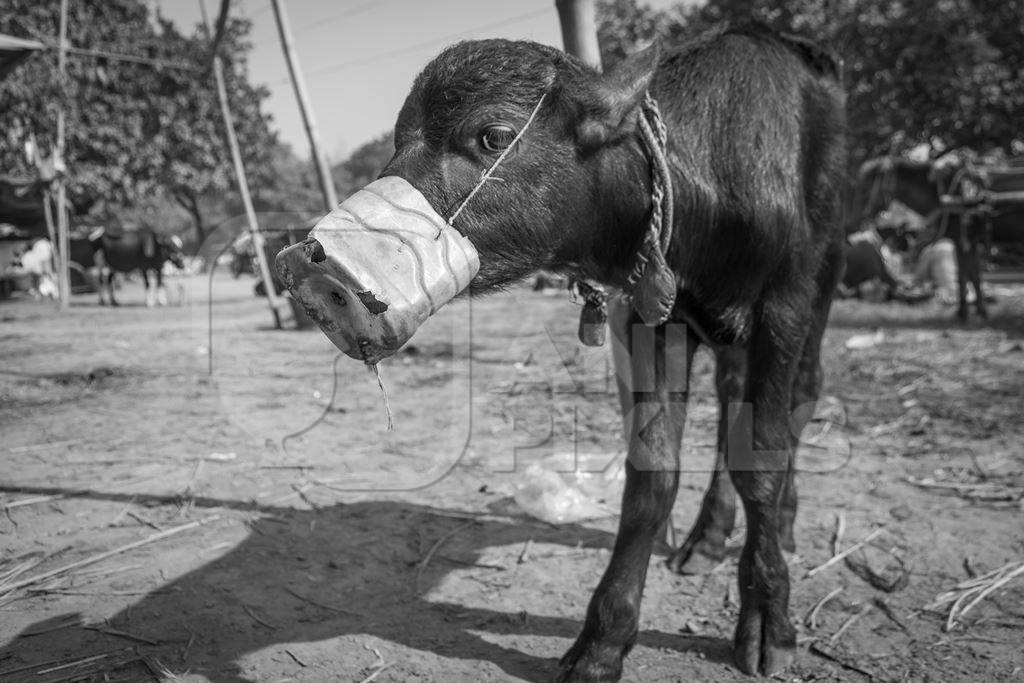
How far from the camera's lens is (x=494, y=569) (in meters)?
2.96

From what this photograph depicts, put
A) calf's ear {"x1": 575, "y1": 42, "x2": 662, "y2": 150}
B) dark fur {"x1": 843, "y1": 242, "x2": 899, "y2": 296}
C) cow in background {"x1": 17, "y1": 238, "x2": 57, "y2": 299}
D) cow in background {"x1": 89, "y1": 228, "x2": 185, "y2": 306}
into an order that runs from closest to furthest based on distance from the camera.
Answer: calf's ear {"x1": 575, "y1": 42, "x2": 662, "y2": 150} < dark fur {"x1": 843, "y1": 242, "x2": 899, "y2": 296} < cow in background {"x1": 89, "y1": 228, "x2": 185, "y2": 306} < cow in background {"x1": 17, "y1": 238, "x2": 57, "y2": 299}

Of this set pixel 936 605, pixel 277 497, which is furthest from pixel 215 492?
pixel 936 605

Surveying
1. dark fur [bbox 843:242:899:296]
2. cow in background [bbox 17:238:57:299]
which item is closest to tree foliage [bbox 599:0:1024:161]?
dark fur [bbox 843:242:899:296]

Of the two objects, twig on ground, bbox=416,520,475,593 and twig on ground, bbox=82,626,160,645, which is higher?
twig on ground, bbox=82,626,160,645

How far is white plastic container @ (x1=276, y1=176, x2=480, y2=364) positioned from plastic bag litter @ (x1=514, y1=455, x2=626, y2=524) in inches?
78.2

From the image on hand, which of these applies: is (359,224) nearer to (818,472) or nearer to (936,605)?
(936,605)

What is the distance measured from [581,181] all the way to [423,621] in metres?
1.62

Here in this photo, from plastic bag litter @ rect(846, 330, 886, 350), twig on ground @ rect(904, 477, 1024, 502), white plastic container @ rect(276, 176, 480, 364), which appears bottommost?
twig on ground @ rect(904, 477, 1024, 502)

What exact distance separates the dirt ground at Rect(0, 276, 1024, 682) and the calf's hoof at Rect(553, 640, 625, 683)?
11 centimetres

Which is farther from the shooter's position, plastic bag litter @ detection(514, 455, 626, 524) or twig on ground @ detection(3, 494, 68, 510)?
plastic bag litter @ detection(514, 455, 626, 524)

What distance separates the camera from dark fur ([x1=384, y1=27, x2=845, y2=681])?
1.80 meters

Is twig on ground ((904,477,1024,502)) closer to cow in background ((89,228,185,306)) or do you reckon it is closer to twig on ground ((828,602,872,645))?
twig on ground ((828,602,872,645))

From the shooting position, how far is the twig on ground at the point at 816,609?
2562 mm

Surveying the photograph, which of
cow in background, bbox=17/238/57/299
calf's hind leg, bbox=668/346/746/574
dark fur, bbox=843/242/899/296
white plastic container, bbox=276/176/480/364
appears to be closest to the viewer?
white plastic container, bbox=276/176/480/364
